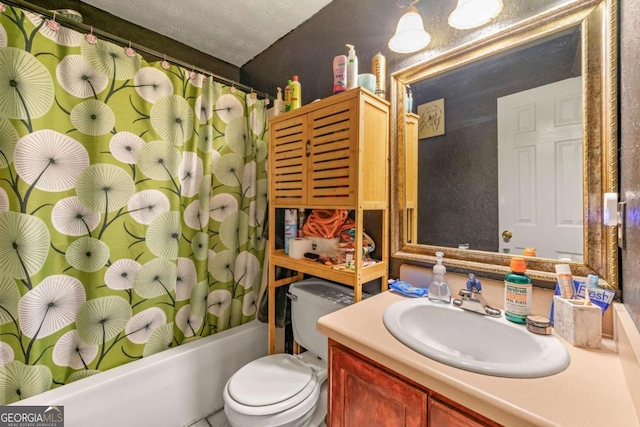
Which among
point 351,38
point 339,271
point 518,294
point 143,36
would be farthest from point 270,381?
point 143,36

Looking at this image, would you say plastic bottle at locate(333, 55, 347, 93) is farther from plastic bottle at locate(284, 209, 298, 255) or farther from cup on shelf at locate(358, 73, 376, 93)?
plastic bottle at locate(284, 209, 298, 255)

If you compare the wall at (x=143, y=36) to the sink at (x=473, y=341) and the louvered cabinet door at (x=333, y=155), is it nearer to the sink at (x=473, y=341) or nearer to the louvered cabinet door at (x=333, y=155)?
the louvered cabinet door at (x=333, y=155)

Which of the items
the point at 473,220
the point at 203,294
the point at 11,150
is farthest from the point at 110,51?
the point at 473,220

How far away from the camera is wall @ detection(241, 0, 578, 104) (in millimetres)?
1044

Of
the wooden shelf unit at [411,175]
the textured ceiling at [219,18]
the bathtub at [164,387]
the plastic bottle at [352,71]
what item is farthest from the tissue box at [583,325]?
the textured ceiling at [219,18]

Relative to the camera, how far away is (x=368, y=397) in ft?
2.40

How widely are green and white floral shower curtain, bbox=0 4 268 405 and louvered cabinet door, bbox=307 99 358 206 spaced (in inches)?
26.6

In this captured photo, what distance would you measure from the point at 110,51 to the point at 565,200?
198 cm

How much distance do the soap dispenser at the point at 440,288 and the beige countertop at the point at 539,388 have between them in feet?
1.11

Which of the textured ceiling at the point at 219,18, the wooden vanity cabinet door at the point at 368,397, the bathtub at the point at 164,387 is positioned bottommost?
the bathtub at the point at 164,387

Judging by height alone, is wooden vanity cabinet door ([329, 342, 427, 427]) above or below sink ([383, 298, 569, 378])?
below

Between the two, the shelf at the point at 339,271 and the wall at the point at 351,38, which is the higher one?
the wall at the point at 351,38

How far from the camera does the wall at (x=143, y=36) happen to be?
60.1 inches

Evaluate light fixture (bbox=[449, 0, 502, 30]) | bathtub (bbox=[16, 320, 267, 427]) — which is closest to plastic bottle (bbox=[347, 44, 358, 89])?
light fixture (bbox=[449, 0, 502, 30])
